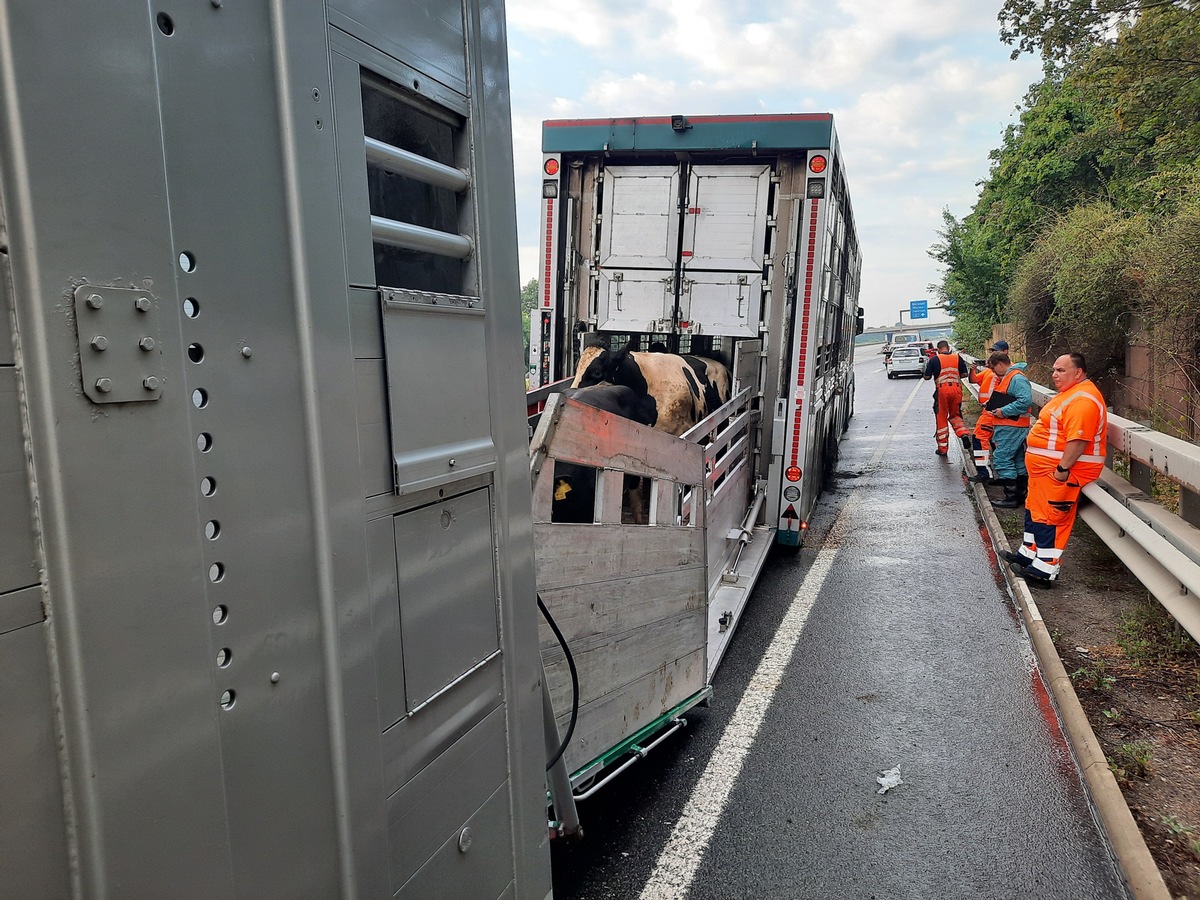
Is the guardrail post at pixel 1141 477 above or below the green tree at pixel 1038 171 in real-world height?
below

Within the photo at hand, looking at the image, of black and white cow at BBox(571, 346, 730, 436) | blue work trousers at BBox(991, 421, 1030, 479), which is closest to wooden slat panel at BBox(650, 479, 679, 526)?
black and white cow at BBox(571, 346, 730, 436)

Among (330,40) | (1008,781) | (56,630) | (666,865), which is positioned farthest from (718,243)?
(56,630)

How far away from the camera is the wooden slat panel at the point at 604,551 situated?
3045mm

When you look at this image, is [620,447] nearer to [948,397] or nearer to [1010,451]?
[1010,451]

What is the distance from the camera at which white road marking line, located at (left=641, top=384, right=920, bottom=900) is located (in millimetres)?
3212

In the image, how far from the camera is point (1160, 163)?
15188mm

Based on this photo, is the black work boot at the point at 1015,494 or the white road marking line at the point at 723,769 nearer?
the white road marking line at the point at 723,769

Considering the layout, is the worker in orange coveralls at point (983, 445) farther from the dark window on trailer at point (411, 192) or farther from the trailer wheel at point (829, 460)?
the dark window on trailer at point (411, 192)

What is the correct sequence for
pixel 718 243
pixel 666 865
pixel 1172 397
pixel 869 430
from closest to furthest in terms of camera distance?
1. pixel 666 865
2. pixel 718 243
3. pixel 1172 397
4. pixel 869 430

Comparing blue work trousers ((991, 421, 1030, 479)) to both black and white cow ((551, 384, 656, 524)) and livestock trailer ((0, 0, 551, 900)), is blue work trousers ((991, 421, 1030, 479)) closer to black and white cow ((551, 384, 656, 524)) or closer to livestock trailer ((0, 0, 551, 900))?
black and white cow ((551, 384, 656, 524))

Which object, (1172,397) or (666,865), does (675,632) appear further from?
(1172,397)

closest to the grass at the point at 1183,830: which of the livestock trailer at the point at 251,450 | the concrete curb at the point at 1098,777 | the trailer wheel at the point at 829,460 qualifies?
the concrete curb at the point at 1098,777

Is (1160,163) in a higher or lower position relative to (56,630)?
higher

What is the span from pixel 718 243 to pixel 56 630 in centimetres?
690
